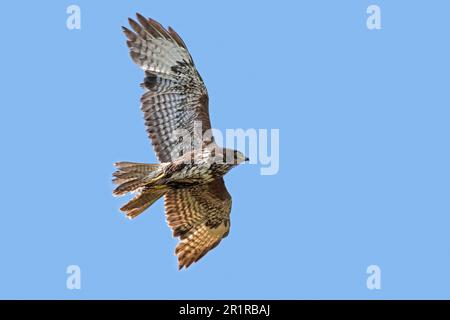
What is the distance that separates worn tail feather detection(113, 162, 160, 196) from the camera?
1842cm

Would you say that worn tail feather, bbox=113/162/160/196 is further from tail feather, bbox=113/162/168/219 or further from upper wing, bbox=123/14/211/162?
upper wing, bbox=123/14/211/162

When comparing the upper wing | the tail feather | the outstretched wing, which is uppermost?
the upper wing

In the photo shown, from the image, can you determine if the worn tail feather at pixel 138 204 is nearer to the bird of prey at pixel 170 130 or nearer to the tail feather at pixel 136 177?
the bird of prey at pixel 170 130

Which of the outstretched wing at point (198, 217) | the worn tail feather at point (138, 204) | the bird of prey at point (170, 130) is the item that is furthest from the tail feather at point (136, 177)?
the outstretched wing at point (198, 217)

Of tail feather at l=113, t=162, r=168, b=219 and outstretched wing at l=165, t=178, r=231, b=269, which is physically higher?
tail feather at l=113, t=162, r=168, b=219

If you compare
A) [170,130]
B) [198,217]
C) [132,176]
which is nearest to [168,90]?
[170,130]

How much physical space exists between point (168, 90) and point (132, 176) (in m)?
1.34

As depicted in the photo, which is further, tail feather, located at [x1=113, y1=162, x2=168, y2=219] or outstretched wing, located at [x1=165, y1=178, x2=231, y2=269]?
outstretched wing, located at [x1=165, y1=178, x2=231, y2=269]

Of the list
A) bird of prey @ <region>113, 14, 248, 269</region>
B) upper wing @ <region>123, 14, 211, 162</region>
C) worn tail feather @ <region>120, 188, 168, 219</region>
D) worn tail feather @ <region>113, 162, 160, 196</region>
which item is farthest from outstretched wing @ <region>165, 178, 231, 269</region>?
worn tail feather @ <region>113, 162, 160, 196</region>

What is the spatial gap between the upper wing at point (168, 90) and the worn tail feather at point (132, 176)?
18.3 inches

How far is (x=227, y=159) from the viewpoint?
18.5 metres

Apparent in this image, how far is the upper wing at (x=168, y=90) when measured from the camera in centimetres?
1888
